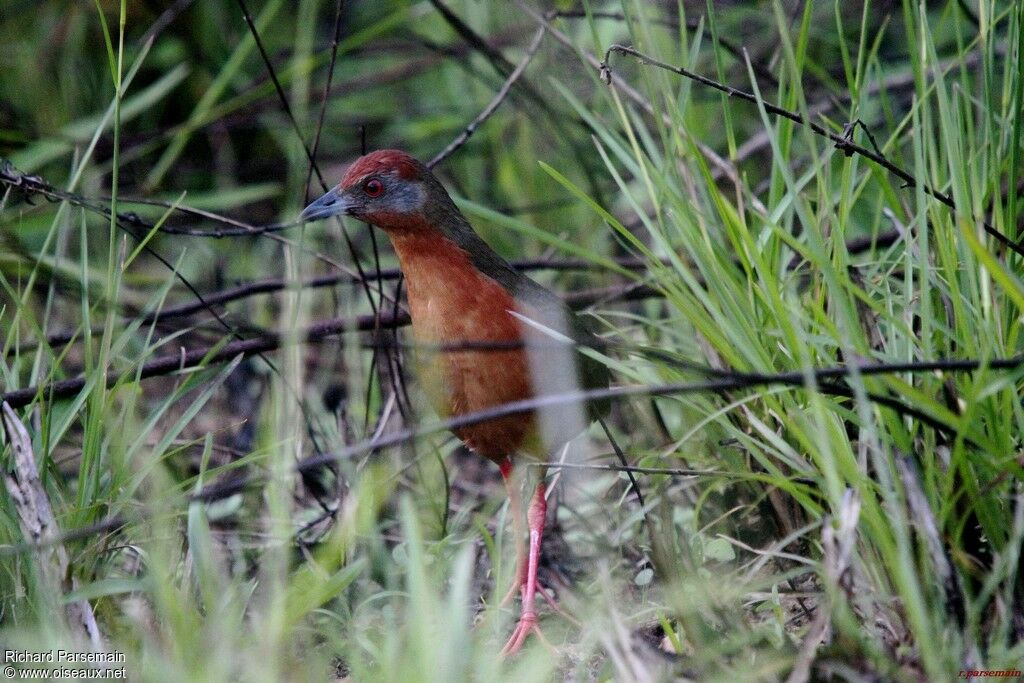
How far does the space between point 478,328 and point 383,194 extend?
0.56m

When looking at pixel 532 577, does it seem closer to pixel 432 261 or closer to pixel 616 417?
pixel 432 261

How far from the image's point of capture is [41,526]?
7.78 feet

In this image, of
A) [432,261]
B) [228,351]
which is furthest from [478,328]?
[228,351]

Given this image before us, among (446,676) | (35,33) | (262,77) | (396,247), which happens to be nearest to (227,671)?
(446,676)

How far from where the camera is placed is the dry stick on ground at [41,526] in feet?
7.43

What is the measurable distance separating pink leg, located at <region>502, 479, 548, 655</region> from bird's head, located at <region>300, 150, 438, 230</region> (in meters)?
0.90

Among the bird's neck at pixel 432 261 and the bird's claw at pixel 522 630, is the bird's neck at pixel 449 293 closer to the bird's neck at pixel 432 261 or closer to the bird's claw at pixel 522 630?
the bird's neck at pixel 432 261

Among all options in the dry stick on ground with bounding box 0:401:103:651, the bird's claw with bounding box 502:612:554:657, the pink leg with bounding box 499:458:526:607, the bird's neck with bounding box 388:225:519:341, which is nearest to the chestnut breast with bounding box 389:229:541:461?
the bird's neck with bounding box 388:225:519:341

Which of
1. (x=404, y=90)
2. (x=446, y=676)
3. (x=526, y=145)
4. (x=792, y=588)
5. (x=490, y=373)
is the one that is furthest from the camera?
(x=404, y=90)

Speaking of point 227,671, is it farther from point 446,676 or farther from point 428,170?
point 428,170

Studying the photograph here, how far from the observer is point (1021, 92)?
2.48 meters

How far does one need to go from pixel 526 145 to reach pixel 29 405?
3.05 metres

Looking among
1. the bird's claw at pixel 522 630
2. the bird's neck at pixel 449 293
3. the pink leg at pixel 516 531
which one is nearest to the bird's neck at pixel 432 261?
the bird's neck at pixel 449 293

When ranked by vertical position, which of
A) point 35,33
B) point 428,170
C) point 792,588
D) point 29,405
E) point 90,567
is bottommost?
point 792,588
